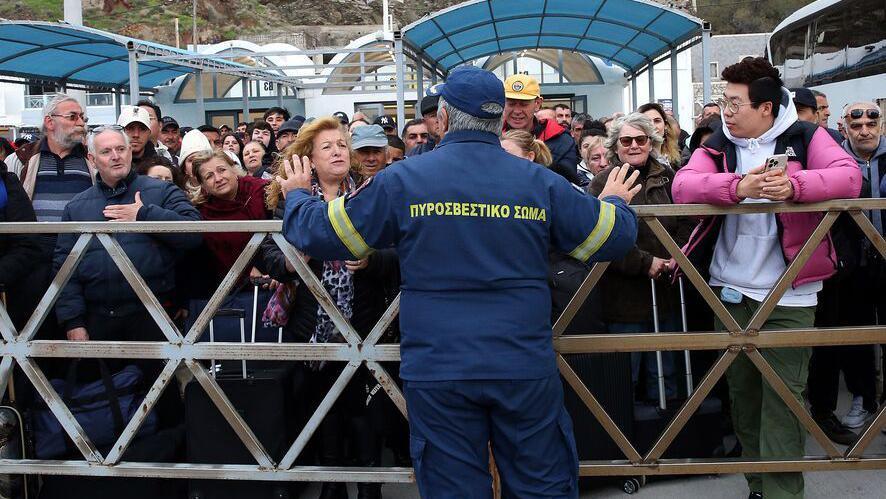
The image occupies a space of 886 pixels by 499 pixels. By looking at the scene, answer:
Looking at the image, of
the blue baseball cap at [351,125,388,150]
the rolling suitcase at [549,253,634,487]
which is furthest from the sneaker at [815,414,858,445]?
the blue baseball cap at [351,125,388,150]

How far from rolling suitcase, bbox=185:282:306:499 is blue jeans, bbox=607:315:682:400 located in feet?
5.87

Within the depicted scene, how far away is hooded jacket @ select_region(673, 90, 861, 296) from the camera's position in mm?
3045

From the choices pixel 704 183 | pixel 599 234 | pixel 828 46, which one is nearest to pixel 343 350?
pixel 599 234

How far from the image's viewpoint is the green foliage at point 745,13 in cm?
6369

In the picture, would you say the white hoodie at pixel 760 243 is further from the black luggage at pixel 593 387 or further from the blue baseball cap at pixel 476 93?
the blue baseball cap at pixel 476 93

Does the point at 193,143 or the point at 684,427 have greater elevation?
the point at 193,143

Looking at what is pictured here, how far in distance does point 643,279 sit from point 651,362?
1.46 feet

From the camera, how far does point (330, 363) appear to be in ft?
12.5

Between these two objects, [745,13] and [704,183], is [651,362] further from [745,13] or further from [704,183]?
[745,13]

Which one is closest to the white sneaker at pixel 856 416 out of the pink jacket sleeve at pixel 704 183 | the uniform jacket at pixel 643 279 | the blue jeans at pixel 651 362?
the blue jeans at pixel 651 362

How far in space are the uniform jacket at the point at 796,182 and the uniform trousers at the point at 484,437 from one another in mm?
1132

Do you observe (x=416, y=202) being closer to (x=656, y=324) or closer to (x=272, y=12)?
(x=656, y=324)

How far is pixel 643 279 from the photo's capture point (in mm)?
4070

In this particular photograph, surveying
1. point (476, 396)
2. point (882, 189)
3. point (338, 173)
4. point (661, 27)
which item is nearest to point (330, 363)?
point (338, 173)
